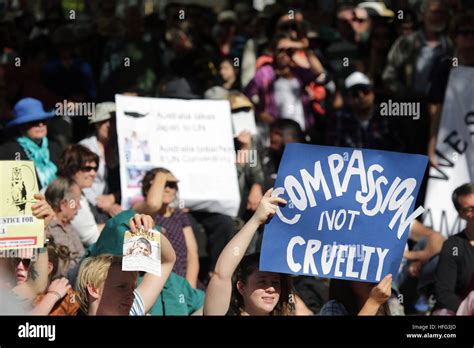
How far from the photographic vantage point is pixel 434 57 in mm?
13141

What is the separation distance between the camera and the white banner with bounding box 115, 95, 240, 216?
1146 cm

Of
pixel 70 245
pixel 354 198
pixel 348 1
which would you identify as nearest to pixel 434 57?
pixel 348 1

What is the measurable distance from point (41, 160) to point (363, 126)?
284cm

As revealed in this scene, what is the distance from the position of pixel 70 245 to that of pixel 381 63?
4.51 metres

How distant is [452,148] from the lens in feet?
40.2

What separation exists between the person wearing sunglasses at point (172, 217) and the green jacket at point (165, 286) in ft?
2.00

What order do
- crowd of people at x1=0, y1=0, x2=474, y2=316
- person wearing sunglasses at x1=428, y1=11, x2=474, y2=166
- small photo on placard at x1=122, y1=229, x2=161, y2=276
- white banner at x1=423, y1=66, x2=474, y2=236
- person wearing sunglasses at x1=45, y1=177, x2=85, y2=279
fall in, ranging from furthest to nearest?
person wearing sunglasses at x1=428, y1=11, x2=474, y2=166 < white banner at x1=423, y1=66, x2=474, y2=236 < person wearing sunglasses at x1=45, y1=177, x2=85, y2=279 < crowd of people at x1=0, y1=0, x2=474, y2=316 < small photo on placard at x1=122, y1=229, x2=161, y2=276

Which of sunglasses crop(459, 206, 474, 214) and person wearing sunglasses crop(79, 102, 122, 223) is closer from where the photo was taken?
sunglasses crop(459, 206, 474, 214)

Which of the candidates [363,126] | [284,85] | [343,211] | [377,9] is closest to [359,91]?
[363,126]

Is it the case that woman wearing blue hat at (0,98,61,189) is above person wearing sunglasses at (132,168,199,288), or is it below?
above

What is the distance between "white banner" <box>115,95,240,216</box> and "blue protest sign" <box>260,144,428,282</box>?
3.65 m

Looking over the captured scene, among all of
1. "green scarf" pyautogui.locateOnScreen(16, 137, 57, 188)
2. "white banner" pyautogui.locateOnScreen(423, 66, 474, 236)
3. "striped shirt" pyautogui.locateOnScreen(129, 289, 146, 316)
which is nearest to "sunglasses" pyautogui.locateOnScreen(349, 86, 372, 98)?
"white banner" pyautogui.locateOnScreen(423, 66, 474, 236)

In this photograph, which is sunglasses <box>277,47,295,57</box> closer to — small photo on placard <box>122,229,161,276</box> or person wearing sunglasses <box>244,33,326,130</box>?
person wearing sunglasses <box>244,33,326,130</box>

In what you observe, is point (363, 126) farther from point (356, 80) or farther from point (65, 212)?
point (65, 212)
